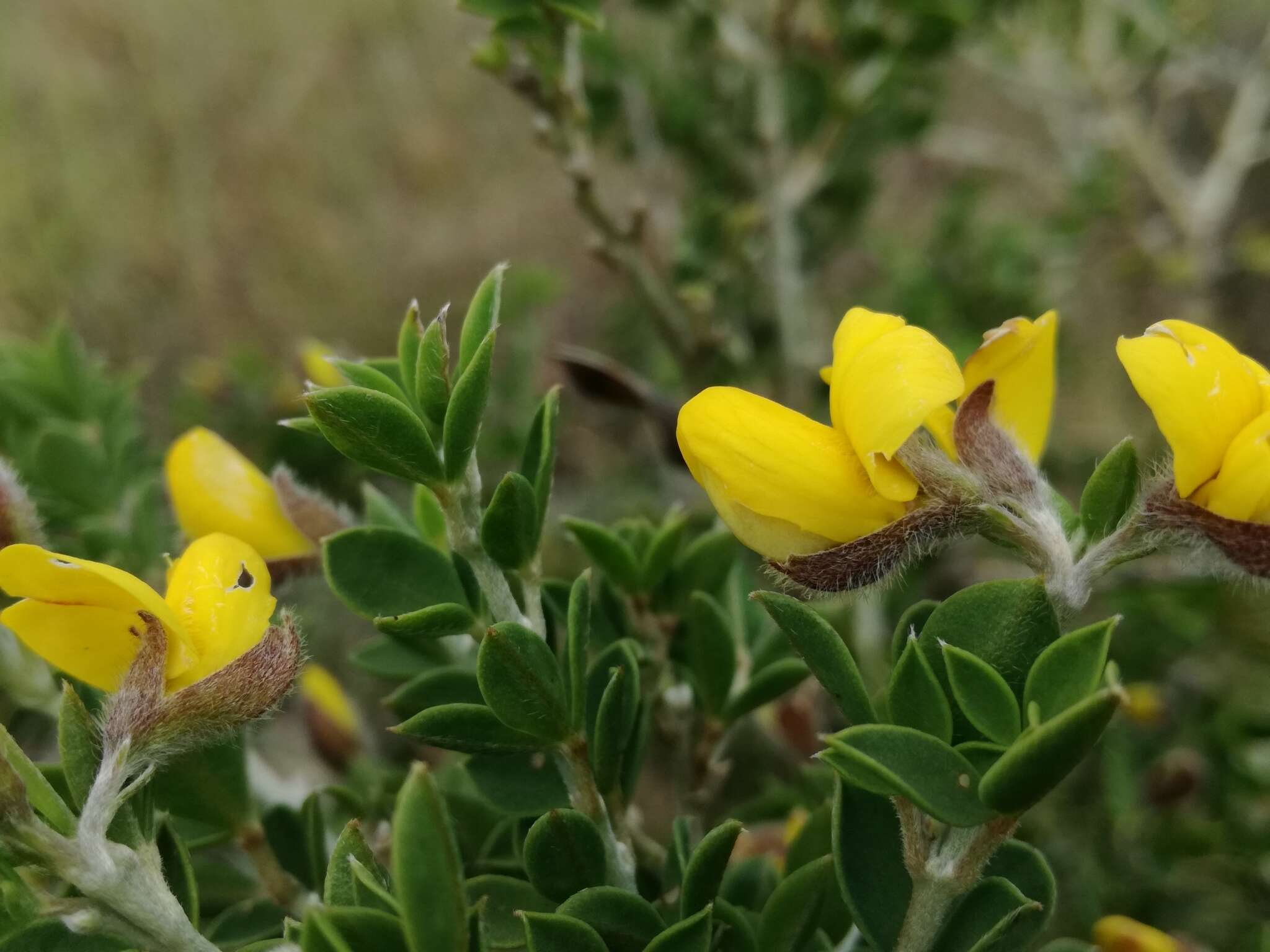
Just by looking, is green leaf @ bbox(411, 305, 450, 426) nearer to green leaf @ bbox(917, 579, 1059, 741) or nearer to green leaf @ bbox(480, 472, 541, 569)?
green leaf @ bbox(480, 472, 541, 569)

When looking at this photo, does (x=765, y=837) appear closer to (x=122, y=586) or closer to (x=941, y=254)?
(x=122, y=586)

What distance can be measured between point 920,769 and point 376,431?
31cm

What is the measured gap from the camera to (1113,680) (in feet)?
1.26

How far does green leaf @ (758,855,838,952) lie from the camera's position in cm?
52

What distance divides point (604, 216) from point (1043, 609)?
75 centimetres

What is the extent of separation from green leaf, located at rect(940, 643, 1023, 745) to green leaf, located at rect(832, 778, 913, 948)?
9cm

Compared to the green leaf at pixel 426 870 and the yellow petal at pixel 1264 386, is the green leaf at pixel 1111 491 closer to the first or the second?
the yellow petal at pixel 1264 386

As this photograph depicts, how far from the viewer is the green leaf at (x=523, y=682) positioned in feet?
1.51

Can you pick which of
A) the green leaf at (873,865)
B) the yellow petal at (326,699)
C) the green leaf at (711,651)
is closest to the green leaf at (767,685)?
the green leaf at (711,651)

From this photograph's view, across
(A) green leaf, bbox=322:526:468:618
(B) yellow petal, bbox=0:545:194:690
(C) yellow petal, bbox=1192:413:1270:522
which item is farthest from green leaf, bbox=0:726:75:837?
(C) yellow petal, bbox=1192:413:1270:522

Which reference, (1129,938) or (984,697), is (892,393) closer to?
→ (984,697)

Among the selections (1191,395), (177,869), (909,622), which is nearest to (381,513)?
(177,869)

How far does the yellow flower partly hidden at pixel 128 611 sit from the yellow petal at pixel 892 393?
326 millimetres

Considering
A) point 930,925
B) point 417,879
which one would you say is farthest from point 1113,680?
point 417,879
